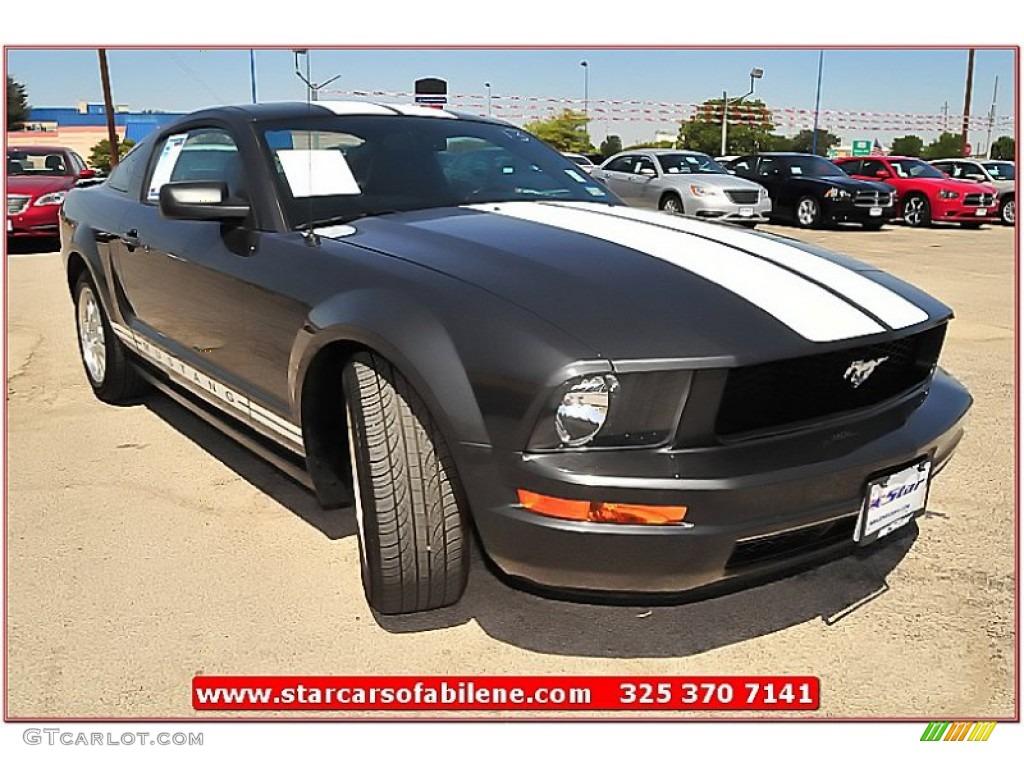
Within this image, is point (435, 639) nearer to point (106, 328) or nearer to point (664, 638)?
point (664, 638)

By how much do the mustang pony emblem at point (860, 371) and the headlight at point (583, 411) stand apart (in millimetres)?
640

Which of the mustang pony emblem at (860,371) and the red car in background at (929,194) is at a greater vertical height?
the mustang pony emblem at (860,371)

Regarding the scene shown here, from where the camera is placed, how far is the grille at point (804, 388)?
6.84 feet

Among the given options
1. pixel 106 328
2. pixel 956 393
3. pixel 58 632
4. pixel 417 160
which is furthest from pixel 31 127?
pixel 956 393

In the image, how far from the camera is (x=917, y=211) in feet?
50.7

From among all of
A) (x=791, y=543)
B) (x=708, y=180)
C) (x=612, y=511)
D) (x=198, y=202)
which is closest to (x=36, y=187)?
(x=708, y=180)

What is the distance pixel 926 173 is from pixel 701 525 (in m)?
15.5

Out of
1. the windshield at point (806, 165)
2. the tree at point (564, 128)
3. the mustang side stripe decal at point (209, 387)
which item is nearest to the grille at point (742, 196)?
the windshield at point (806, 165)

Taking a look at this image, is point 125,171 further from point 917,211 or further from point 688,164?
point 917,211

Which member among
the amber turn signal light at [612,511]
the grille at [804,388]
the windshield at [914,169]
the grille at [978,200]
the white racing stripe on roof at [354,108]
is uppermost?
the white racing stripe on roof at [354,108]

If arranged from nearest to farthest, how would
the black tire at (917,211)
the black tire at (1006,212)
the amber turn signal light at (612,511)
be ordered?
1. the amber turn signal light at (612,511)
2. the black tire at (917,211)
3. the black tire at (1006,212)

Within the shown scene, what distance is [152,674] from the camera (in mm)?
2322

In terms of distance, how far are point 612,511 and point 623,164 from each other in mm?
12479
